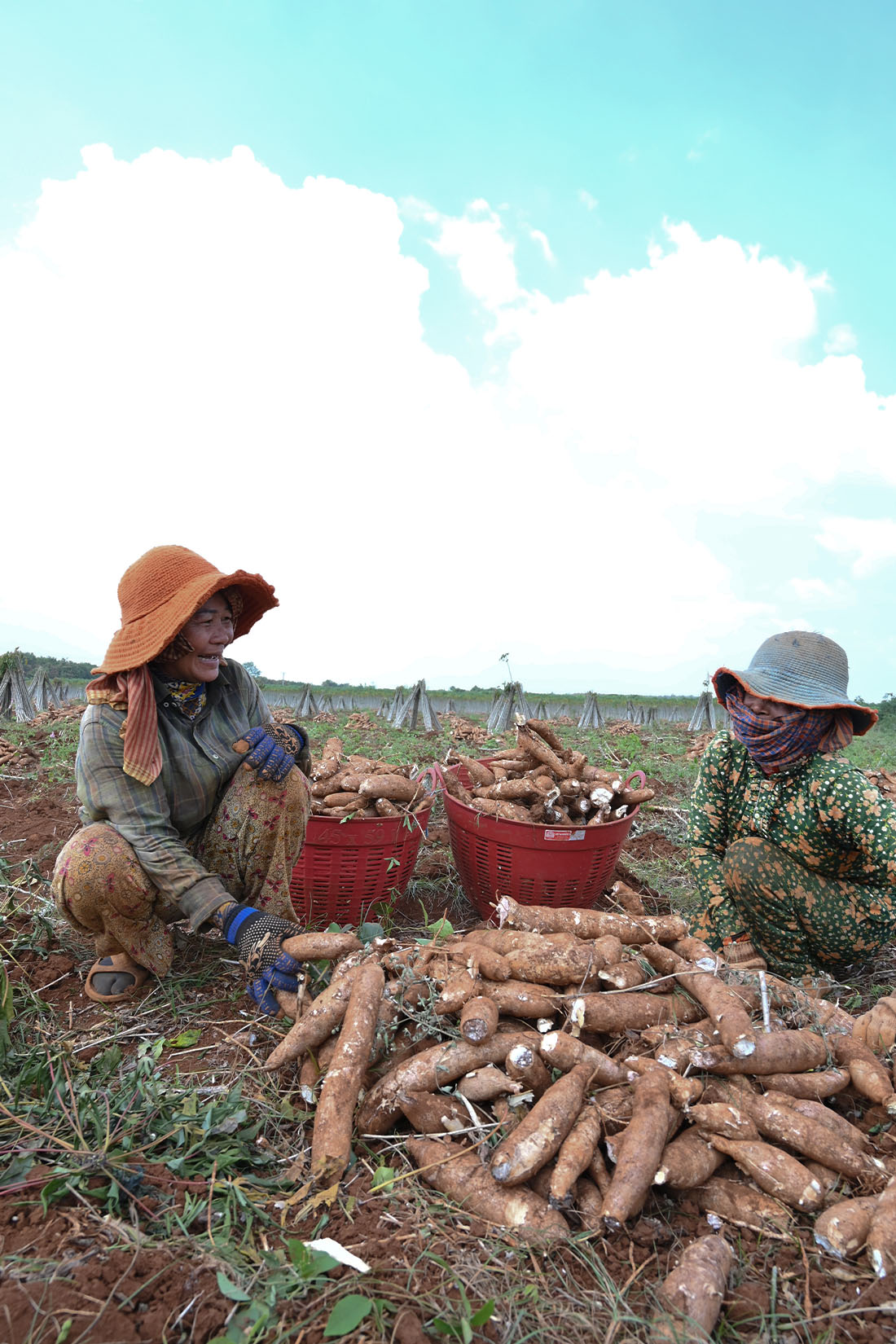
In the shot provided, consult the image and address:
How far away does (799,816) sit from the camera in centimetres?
278

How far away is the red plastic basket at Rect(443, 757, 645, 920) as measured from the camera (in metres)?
2.97

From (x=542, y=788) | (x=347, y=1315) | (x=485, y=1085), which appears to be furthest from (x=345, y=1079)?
(x=542, y=788)

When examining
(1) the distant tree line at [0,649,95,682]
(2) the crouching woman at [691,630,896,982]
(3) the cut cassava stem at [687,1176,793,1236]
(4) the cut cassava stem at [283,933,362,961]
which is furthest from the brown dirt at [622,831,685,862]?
(1) the distant tree line at [0,649,95,682]

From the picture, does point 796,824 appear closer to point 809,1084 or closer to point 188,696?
point 809,1084

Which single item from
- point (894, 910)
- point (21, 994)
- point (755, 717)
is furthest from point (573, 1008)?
point (21, 994)

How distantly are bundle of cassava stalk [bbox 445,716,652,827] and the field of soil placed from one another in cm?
130

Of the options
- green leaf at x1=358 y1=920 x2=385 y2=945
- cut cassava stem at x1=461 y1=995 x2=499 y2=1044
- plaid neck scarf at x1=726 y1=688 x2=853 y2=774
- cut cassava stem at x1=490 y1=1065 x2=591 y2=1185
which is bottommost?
cut cassava stem at x1=490 y1=1065 x2=591 y2=1185

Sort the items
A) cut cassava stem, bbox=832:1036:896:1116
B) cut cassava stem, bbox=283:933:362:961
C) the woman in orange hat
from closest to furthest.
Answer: cut cassava stem, bbox=832:1036:896:1116, cut cassava stem, bbox=283:933:362:961, the woman in orange hat

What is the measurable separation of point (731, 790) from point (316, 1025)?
1.96m

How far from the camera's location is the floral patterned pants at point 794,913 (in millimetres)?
2793

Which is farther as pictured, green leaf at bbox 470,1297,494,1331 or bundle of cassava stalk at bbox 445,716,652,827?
bundle of cassava stalk at bbox 445,716,652,827

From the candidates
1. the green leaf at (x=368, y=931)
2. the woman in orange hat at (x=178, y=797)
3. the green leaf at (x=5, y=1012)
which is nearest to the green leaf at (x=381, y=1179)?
the woman in orange hat at (x=178, y=797)

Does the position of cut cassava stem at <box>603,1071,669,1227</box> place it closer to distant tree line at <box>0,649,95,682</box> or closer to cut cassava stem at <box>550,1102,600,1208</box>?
cut cassava stem at <box>550,1102,600,1208</box>

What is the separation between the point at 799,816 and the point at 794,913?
Result: 0.42 meters
